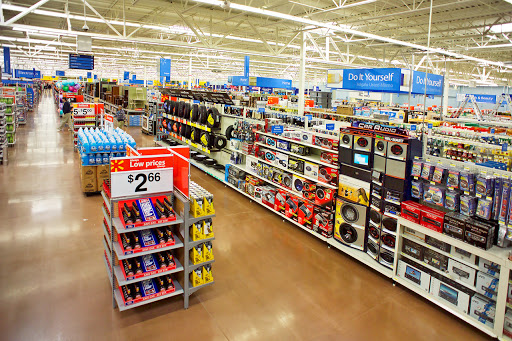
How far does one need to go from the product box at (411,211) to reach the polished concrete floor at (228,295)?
96cm

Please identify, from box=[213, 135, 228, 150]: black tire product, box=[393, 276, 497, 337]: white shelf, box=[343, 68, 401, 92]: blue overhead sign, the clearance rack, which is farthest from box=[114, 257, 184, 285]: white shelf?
box=[343, 68, 401, 92]: blue overhead sign

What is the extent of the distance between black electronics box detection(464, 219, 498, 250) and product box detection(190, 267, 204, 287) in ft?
9.54

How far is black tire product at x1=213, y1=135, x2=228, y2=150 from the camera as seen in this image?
8.85m

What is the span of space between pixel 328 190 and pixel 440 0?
832 cm

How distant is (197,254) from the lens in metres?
3.83

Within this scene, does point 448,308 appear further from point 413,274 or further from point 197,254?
point 197,254

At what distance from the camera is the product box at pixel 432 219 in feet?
12.8

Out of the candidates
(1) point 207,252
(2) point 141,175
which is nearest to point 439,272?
(1) point 207,252

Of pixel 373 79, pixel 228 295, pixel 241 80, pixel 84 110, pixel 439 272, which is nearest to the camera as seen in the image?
pixel 439 272

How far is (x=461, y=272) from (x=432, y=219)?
0.63m

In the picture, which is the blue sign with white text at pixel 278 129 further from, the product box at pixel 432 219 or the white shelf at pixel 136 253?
the white shelf at pixel 136 253

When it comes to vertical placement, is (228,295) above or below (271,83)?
below

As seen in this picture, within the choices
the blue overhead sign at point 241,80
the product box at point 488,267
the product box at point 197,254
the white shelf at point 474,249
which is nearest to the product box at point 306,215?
the white shelf at point 474,249

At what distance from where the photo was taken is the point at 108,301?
3863 mm
